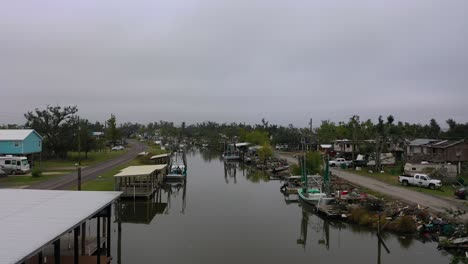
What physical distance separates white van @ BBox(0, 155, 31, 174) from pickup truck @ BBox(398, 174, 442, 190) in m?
38.5

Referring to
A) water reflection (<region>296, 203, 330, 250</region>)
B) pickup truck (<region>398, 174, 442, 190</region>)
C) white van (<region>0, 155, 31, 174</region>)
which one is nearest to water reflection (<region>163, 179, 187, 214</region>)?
water reflection (<region>296, 203, 330, 250</region>)

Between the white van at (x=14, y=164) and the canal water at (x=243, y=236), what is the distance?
16356mm

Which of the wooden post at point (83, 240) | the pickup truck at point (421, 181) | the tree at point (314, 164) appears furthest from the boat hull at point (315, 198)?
the wooden post at point (83, 240)

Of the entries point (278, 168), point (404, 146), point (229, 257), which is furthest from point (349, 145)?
point (229, 257)

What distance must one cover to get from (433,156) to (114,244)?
38574 millimetres

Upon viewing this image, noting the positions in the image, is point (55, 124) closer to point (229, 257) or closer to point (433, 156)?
point (229, 257)

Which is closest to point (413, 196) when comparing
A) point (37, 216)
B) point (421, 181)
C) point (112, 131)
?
point (421, 181)

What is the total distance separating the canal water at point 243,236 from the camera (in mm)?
20250

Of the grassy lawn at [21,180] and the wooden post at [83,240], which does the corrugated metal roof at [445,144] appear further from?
the grassy lawn at [21,180]

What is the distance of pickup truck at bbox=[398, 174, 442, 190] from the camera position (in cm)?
3471

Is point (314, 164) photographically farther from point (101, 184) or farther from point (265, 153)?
point (101, 184)

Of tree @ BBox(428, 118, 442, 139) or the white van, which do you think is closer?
the white van

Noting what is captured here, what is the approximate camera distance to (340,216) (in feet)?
91.5

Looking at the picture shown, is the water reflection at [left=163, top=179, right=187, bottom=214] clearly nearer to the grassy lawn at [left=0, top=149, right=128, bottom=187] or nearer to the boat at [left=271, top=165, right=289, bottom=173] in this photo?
the grassy lawn at [left=0, top=149, right=128, bottom=187]
